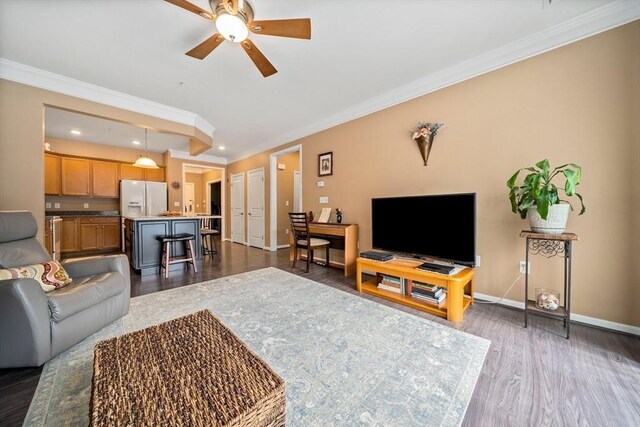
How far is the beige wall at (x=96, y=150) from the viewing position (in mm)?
5031

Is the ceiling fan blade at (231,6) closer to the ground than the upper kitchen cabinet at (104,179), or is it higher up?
higher up

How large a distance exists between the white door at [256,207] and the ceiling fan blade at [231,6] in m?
4.15

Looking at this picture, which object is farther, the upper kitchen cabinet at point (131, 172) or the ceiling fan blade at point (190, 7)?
the upper kitchen cabinet at point (131, 172)

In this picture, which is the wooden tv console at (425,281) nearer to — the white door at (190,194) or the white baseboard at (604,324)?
the white baseboard at (604,324)

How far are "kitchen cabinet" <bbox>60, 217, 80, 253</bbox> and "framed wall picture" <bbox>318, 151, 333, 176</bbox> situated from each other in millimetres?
5489

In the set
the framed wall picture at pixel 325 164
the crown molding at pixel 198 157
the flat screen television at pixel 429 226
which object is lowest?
the flat screen television at pixel 429 226

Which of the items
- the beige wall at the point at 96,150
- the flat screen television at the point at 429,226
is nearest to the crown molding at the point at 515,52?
the flat screen television at the point at 429,226

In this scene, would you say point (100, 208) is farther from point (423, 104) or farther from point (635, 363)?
point (635, 363)

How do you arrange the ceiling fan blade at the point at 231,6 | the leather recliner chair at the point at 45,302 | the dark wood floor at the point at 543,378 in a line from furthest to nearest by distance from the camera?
the ceiling fan blade at the point at 231,6
the leather recliner chair at the point at 45,302
the dark wood floor at the point at 543,378

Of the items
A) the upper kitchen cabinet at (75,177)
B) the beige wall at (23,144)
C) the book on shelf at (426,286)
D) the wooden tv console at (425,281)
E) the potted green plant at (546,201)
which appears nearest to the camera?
the potted green plant at (546,201)

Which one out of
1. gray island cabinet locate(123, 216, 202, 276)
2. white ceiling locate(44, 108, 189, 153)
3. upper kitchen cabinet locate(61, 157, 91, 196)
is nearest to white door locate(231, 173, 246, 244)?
white ceiling locate(44, 108, 189, 153)

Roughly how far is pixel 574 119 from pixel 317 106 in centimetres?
291

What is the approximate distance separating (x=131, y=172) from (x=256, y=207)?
3.24m

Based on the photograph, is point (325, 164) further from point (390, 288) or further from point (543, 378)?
point (543, 378)
